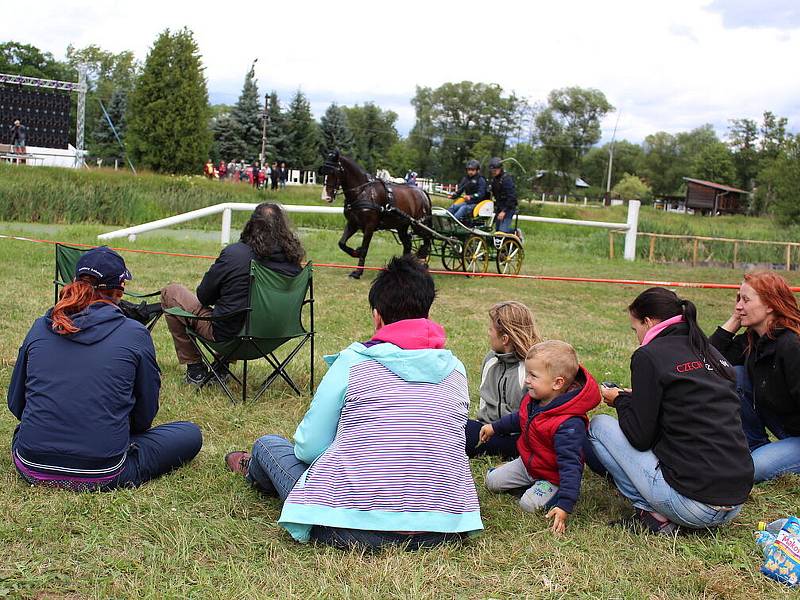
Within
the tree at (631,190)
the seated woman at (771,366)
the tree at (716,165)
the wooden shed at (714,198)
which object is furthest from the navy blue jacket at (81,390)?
the tree at (716,165)

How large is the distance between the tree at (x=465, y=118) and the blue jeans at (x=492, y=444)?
72.0 meters

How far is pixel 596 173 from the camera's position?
91.3m

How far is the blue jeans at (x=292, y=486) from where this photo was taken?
3.34 m

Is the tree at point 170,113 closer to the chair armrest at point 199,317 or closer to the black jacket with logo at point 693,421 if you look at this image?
the chair armrest at point 199,317

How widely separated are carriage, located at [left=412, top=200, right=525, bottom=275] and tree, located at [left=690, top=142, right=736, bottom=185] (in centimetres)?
7416

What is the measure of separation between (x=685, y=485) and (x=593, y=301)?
808cm

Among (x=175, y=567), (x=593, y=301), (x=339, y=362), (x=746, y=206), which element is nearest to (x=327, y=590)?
(x=175, y=567)

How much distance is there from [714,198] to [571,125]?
1742cm

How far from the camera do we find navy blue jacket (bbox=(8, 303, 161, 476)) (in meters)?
3.72

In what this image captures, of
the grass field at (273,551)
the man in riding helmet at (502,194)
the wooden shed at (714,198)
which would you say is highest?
the wooden shed at (714,198)

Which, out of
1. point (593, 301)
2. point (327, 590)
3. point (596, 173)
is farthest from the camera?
point (596, 173)

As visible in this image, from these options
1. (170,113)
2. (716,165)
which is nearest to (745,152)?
(716,165)

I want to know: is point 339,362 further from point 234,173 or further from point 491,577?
point 234,173

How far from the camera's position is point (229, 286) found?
222 inches
